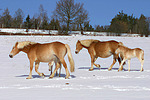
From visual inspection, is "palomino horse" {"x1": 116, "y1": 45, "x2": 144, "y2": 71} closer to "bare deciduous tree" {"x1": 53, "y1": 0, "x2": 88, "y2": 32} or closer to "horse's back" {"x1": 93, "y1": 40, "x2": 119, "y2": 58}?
"horse's back" {"x1": 93, "y1": 40, "x2": 119, "y2": 58}

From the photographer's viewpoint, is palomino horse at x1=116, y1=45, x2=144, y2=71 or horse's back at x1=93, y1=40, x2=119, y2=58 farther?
horse's back at x1=93, y1=40, x2=119, y2=58

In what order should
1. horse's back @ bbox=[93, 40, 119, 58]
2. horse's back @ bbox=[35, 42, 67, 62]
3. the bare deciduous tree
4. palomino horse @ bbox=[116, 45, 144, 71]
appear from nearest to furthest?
1. horse's back @ bbox=[35, 42, 67, 62]
2. palomino horse @ bbox=[116, 45, 144, 71]
3. horse's back @ bbox=[93, 40, 119, 58]
4. the bare deciduous tree

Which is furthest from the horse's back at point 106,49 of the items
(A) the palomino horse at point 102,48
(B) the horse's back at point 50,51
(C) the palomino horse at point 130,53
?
(B) the horse's back at point 50,51

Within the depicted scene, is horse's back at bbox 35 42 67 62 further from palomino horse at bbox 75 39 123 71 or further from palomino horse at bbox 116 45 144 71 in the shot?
palomino horse at bbox 116 45 144 71

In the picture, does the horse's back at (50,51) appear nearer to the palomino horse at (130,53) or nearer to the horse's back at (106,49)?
the horse's back at (106,49)

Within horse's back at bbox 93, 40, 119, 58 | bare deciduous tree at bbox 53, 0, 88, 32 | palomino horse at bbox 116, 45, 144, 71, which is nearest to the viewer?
palomino horse at bbox 116, 45, 144, 71

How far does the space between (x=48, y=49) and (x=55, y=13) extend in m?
49.2

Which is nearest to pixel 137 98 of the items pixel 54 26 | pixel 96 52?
pixel 96 52

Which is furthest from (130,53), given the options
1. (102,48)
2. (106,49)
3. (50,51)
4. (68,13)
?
(68,13)

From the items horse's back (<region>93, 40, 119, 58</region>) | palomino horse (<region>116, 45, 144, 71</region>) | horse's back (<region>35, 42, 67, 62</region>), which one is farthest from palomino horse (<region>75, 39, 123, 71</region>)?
horse's back (<region>35, 42, 67, 62</region>)

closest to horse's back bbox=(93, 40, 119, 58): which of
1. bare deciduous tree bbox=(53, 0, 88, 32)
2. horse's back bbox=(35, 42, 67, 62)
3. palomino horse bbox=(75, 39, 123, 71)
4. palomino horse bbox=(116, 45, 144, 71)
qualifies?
palomino horse bbox=(75, 39, 123, 71)

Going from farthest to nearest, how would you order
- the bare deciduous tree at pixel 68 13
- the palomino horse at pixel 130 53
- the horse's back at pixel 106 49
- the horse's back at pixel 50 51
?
the bare deciduous tree at pixel 68 13 < the horse's back at pixel 106 49 < the palomino horse at pixel 130 53 < the horse's back at pixel 50 51

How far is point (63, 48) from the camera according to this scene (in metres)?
8.55

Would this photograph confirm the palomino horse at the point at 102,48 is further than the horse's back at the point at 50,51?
Yes
